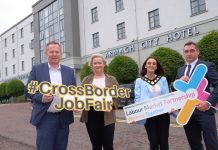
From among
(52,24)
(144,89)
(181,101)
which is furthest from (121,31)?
(181,101)

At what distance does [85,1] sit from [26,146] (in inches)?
1039

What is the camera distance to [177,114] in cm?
475

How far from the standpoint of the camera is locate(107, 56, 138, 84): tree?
2438 centimetres

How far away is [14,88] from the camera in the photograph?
42688mm

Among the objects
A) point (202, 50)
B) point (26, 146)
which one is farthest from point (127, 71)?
point (26, 146)

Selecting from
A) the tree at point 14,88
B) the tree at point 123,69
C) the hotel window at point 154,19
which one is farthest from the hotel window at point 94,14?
the tree at point 14,88

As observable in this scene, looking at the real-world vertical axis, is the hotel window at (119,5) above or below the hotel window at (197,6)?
above

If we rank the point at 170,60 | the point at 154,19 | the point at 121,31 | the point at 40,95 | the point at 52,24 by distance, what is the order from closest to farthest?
the point at 40,95, the point at 170,60, the point at 154,19, the point at 121,31, the point at 52,24

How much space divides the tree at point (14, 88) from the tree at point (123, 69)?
70.9 feet

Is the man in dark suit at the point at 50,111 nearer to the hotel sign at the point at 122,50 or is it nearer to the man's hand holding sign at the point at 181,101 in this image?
the man's hand holding sign at the point at 181,101

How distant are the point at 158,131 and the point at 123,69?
19.7 metres

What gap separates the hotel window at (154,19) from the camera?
974 inches

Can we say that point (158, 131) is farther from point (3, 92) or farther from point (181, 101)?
point (3, 92)

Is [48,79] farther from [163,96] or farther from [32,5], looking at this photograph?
[32,5]
